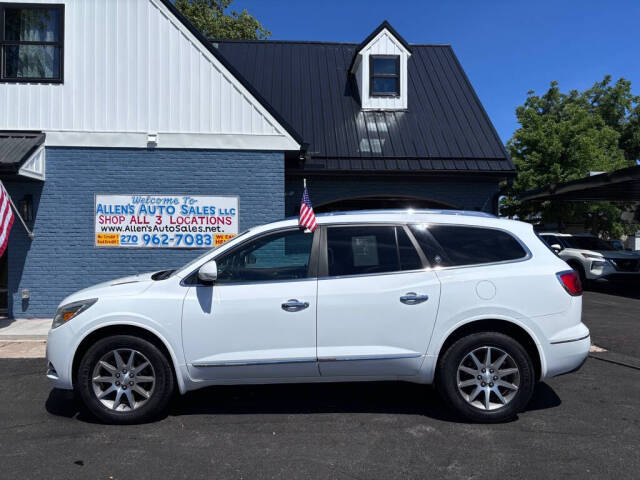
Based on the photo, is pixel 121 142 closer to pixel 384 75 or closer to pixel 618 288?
pixel 384 75

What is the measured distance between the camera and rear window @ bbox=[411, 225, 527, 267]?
4.40m

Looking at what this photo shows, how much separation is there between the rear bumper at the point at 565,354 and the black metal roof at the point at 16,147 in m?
7.80

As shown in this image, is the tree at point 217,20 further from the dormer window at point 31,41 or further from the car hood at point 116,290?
the car hood at point 116,290

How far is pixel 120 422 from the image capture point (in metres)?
4.20

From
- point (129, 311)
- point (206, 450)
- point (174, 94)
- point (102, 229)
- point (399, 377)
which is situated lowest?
point (206, 450)

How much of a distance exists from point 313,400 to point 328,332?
3.38 feet

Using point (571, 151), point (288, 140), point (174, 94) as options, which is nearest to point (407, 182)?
point (288, 140)

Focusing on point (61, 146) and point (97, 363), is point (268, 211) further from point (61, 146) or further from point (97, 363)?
point (97, 363)

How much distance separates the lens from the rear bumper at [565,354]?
4.25 m

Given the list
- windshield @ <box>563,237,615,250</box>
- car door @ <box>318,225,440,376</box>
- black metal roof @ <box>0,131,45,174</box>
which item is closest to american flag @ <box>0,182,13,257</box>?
black metal roof @ <box>0,131,45,174</box>

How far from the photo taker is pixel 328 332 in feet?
13.8

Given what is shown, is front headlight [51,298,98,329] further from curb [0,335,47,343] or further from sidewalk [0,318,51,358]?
curb [0,335,47,343]

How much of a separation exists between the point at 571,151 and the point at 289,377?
1849 centimetres

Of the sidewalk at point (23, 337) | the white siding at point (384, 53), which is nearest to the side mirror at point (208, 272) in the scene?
the sidewalk at point (23, 337)
